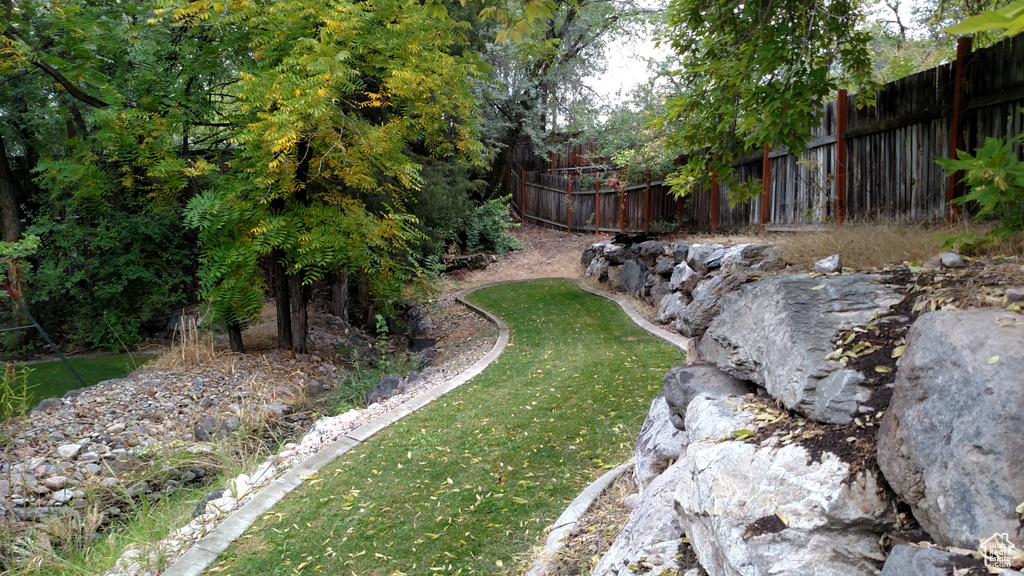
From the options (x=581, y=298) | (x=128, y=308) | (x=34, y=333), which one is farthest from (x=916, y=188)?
(x=34, y=333)

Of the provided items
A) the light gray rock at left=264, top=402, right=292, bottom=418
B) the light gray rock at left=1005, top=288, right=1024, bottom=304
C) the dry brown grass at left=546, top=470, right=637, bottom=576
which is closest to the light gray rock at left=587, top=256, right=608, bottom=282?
the light gray rock at left=264, top=402, right=292, bottom=418

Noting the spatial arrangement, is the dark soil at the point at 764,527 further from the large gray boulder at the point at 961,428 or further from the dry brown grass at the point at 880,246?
the dry brown grass at the point at 880,246

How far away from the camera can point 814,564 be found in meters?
Result: 2.02

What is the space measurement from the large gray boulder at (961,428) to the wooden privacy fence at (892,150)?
6.09 ft

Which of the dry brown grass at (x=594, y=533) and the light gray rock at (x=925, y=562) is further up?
the light gray rock at (x=925, y=562)

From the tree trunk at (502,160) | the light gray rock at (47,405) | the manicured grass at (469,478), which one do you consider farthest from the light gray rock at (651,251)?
the light gray rock at (47,405)

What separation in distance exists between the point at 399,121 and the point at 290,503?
5.50m

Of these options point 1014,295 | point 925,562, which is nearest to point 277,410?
point 925,562

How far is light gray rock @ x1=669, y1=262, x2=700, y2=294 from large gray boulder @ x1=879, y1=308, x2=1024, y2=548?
6.52 m

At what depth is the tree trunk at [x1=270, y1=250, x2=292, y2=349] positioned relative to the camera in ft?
31.9

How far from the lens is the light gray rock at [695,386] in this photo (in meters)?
3.31

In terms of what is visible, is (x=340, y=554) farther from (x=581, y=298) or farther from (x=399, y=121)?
(x=581, y=298)

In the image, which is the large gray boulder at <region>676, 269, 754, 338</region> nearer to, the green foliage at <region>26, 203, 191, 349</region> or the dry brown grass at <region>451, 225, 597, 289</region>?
the green foliage at <region>26, 203, 191, 349</region>

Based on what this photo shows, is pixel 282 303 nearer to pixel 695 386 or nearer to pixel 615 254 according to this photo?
pixel 615 254
